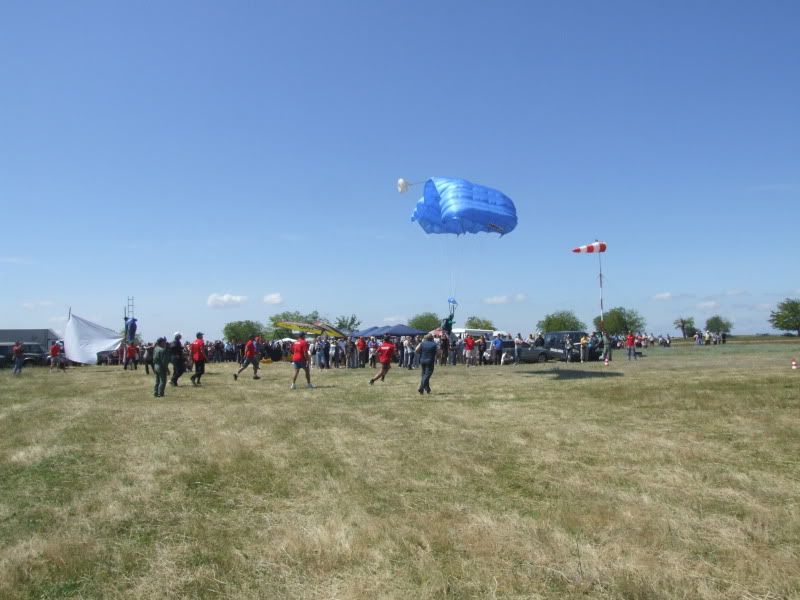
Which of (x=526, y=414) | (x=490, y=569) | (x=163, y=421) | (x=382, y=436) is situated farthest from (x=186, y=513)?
(x=526, y=414)

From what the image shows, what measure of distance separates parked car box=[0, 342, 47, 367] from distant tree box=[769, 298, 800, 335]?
412 feet

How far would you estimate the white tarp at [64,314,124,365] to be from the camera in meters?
31.4

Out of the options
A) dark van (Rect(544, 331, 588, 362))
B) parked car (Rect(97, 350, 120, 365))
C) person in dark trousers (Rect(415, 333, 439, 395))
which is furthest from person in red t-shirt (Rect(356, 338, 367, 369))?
parked car (Rect(97, 350, 120, 365))

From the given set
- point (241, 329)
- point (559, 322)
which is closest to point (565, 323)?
point (559, 322)

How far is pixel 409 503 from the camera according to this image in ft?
20.1

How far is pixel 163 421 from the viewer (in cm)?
1199

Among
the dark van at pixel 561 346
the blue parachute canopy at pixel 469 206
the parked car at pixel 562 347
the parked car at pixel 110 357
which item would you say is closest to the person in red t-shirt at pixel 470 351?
the parked car at pixel 562 347

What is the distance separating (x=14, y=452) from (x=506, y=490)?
702 centimetres

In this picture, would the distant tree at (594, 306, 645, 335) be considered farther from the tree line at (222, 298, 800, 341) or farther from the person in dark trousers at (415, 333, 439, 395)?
the person in dark trousers at (415, 333, 439, 395)

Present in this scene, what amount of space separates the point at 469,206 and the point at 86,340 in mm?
22502

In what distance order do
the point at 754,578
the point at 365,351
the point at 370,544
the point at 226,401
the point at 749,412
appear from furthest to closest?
the point at 365,351
the point at 226,401
the point at 749,412
the point at 370,544
the point at 754,578

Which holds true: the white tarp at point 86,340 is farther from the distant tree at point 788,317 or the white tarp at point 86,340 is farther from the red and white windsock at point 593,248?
the distant tree at point 788,317

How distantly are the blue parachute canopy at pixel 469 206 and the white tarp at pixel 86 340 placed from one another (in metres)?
19.8

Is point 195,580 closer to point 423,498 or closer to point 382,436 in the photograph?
point 423,498
